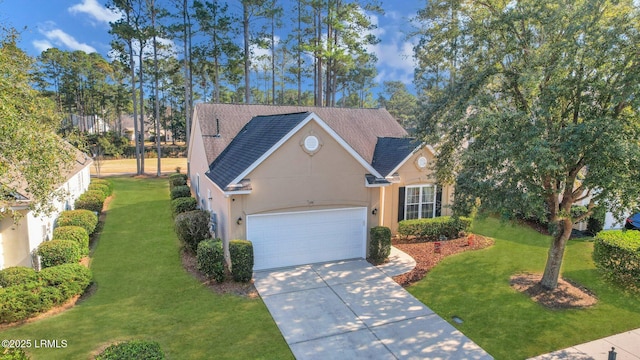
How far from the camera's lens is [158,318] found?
9.73 m

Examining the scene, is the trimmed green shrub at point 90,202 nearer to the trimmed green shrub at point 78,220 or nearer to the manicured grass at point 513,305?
the trimmed green shrub at point 78,220

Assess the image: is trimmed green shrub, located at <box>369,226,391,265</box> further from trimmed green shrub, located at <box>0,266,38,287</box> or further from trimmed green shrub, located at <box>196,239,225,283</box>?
trimmed green shrub, located at <box>0,266,38,287</box>

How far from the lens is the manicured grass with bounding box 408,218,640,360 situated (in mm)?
8992

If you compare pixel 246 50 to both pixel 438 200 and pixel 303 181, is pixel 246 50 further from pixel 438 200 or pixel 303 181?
pixel 303 181

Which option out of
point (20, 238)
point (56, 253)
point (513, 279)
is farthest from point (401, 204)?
point (20, 238)

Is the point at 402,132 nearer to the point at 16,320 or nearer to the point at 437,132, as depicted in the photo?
the point at 437,132

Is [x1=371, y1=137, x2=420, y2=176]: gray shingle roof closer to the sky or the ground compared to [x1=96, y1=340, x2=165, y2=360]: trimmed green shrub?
closer to the sky

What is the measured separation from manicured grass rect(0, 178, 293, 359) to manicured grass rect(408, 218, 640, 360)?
518 cm

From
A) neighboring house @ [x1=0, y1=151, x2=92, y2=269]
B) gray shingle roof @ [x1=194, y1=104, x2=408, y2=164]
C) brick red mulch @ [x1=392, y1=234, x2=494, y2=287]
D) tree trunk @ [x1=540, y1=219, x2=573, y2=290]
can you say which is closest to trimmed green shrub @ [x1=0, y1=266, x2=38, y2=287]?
neighboring house @ [x1=0, y1=151, x2=92, y2=269]

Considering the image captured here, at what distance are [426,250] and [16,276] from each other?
13865 millimetres

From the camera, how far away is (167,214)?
2139 centimetres

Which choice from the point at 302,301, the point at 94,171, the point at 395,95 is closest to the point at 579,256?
the point at 302,301

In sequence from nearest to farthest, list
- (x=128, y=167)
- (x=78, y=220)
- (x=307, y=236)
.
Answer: (x=307, y=236) → (x=78, y=220) → (x=128, y=167)

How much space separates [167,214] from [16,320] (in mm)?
12144
